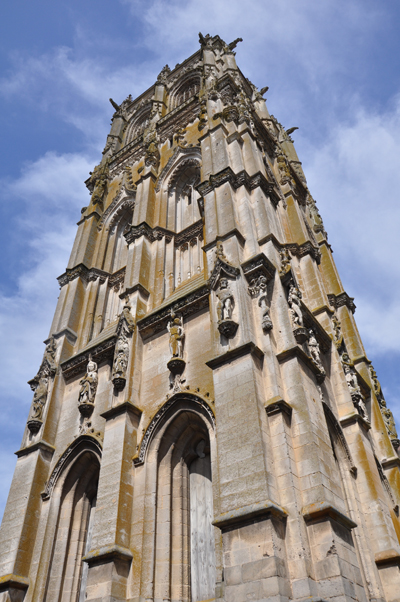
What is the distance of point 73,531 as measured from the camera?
13.3 meters

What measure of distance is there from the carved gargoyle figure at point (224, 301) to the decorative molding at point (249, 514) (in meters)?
4.30

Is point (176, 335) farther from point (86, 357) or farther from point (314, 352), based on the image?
point (86, 357)

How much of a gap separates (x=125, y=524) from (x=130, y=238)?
10.4 meters

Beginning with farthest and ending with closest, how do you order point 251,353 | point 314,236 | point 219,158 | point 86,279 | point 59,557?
point 314,236 → point 86,279 → point 219,158 → point 59,557 → point 251,353

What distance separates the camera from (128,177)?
78.2ft

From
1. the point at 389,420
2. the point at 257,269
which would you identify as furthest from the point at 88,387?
the point at 389,420

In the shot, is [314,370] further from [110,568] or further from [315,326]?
[110,568]

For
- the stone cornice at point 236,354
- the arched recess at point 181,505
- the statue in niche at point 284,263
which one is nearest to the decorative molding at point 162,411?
the arched recess at point 181,505

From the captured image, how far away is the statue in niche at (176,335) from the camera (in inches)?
519

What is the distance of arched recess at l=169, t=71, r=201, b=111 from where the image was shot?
28.8 m

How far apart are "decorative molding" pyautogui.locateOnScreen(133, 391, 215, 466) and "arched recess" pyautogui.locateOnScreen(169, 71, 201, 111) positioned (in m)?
20.9

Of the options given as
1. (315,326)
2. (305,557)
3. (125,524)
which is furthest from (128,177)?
(305,557)

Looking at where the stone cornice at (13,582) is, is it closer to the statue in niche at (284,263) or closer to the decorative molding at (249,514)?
the decorative molding at (249,514)

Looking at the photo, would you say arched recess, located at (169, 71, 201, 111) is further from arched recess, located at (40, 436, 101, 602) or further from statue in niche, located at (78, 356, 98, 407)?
arched recess, located at (40, 436, 101, 602)
